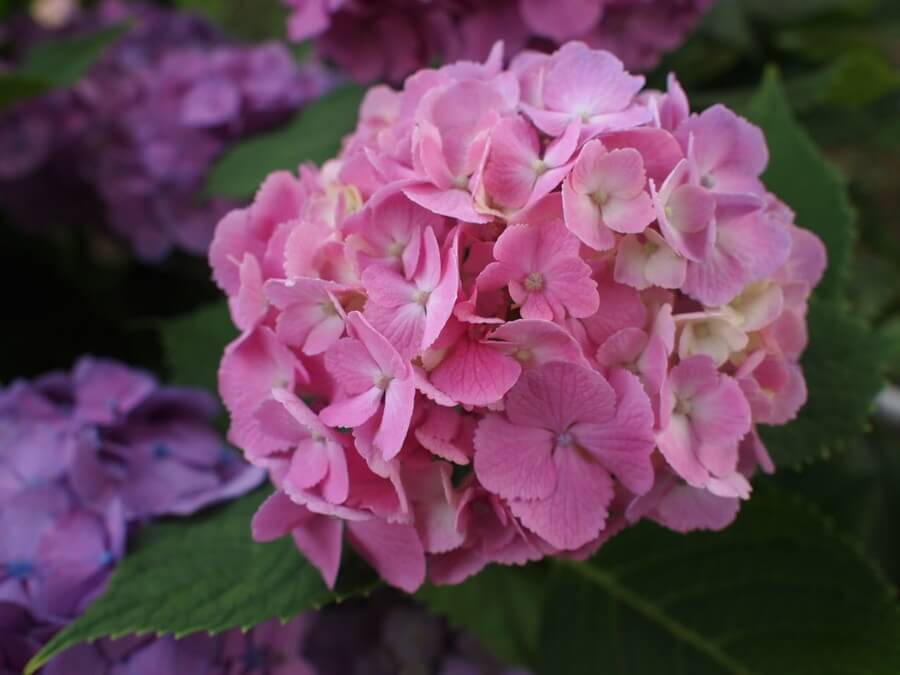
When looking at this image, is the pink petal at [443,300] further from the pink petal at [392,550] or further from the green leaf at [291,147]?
the green leaf at [291,147]

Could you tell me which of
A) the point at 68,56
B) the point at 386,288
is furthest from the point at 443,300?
the point at 68,56

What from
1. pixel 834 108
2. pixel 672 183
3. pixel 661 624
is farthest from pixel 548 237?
pixel 834 108

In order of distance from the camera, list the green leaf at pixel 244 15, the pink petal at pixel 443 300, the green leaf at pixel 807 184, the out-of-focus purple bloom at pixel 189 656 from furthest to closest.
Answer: the green leaf at pixel 244 15
the green leaf at pixel 807 184
the out-of-focus purple bloom at pixel 189 656
the pink petal at pixel 443 300

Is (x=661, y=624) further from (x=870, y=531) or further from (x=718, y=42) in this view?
(x=718, y=42)

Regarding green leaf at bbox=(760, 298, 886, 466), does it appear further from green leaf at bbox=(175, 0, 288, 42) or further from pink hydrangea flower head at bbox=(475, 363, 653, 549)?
green leaf at bbox=(175, 0, 288, 42)

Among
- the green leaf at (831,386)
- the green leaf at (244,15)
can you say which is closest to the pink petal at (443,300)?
the green leaf at (831,386)

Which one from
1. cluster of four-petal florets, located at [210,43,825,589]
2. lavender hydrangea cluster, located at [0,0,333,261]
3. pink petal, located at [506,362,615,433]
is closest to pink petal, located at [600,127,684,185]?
cluster of four-petal florets, located at [210,43,825,589]
